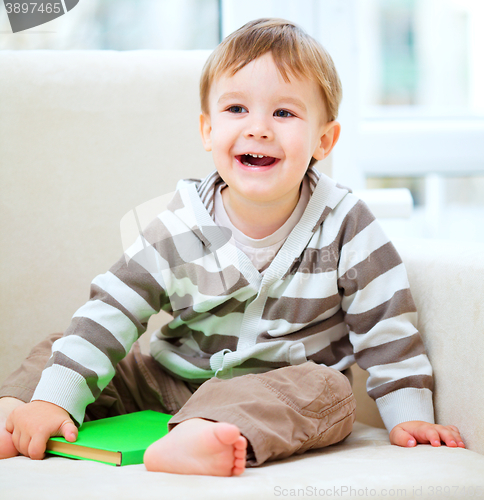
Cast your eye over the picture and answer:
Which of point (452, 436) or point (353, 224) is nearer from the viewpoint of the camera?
point (452, 436)

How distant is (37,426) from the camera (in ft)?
2.05

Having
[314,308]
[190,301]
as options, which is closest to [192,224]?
[190,301]

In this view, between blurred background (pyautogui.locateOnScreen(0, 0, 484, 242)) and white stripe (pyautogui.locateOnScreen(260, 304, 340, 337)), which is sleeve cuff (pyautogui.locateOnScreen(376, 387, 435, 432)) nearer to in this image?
white stripe (pyautogui.locateOnScreen(260, 304, 340, 337))

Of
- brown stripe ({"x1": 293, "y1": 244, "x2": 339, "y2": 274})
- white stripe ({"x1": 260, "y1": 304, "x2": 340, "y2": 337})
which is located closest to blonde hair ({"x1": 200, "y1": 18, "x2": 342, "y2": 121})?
brown stripe ({"x1": 293, "y1": 244, "x2": 339, "y2": 274})

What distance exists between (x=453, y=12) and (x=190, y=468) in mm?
1449

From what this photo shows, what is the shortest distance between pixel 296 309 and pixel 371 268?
0.12 meters

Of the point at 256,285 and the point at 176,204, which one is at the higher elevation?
the point at 176,204

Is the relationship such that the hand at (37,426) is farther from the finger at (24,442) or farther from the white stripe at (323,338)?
the white stripe at (323,338)

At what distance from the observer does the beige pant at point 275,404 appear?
21.5 inches

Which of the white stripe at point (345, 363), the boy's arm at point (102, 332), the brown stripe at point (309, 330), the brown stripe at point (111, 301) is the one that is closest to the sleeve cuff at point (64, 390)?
the boy's arm at point (102, 332)

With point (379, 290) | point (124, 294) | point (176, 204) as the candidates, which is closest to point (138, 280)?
point (124, 294)

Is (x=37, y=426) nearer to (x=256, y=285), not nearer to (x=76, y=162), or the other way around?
(x=256, y=285)

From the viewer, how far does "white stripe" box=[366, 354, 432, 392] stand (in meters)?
0.71

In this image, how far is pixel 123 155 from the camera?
3.12ft
